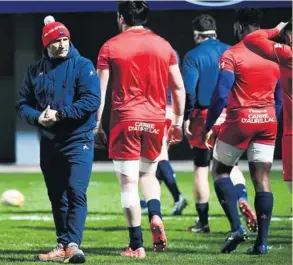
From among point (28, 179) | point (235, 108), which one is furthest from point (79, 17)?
point (235, 108)

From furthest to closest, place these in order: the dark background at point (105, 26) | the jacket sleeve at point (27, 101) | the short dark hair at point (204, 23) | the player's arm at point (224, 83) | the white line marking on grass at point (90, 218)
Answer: the dark background at point (105, 26), the white line marking on grass at point (90, 218), the short dark hair at point (204, 23), the player's arm at point (224, 83), the jacket sleeve at point (27, 101)

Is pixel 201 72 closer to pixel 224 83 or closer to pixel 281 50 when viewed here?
pixel 224 83

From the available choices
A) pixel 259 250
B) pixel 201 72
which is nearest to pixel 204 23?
pixel 201 72

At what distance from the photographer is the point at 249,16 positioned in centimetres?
1035

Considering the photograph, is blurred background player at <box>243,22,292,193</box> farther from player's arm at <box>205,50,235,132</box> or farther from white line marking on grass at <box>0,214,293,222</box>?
white line marking on grass at <box>0,214,293,222</box>

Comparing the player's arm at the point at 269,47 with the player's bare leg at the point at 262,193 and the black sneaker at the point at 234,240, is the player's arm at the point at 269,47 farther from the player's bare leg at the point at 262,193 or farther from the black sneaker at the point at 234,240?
the black sneaker at the point at 234,240

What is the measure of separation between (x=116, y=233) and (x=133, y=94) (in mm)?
2541

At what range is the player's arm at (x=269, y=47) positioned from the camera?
30.2 feet

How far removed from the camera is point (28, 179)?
19.2 m

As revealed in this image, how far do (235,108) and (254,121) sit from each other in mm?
193

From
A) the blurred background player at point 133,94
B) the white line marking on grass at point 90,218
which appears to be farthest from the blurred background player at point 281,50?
the white line marking on grass at point 90,218

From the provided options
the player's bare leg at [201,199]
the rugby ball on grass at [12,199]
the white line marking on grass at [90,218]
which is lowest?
the rugby ball on grass at [12,199]

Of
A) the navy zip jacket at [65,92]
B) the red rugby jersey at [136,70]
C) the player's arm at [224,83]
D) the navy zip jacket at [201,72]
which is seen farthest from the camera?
the navy zip jacket at [201,72]

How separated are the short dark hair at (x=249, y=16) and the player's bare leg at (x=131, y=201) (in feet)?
4.82
